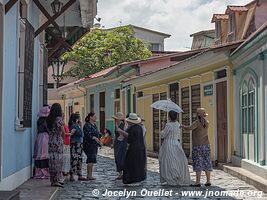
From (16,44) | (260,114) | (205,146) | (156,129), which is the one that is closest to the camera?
(16,44)

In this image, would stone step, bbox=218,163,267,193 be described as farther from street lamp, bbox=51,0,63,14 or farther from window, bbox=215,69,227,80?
street lamp, bbox=51,0,63,14

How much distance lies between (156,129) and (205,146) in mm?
10773

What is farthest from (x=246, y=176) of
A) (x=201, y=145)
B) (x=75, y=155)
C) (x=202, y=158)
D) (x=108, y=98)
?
(x=108, y=98)

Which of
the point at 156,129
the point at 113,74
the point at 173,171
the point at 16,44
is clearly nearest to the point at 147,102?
the point at 156,129

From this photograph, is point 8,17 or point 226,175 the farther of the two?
point 226,175

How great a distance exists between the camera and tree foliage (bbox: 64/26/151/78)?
126 feet

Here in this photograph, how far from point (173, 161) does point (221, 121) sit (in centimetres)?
463

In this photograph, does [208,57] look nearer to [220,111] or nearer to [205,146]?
[220,111]

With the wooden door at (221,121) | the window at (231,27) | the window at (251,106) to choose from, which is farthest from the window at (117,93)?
the window at (251,106)

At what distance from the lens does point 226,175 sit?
13875 millimetres

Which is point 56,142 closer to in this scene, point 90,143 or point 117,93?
point 90,143

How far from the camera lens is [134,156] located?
1191cm

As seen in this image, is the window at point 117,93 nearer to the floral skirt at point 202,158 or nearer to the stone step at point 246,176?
the stone step at point 246,176

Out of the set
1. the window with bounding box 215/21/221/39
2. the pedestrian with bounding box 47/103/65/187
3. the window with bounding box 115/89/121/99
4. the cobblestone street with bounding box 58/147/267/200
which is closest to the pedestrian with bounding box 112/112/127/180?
A: the cobblestone street with bounding box 58/147/267/200
